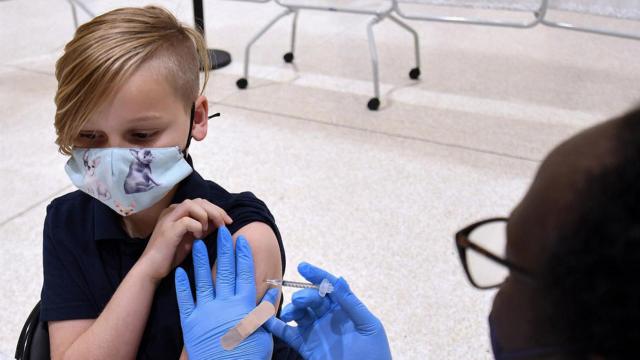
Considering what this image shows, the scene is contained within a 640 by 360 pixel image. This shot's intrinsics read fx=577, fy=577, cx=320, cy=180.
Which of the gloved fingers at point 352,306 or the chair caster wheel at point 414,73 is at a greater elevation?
the gloved fingers at point 352,306

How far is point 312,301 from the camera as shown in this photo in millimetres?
912

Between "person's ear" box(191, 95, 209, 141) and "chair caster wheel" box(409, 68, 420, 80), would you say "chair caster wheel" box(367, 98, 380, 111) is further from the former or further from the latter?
"person's ear" box(191, 95, 209, 141)

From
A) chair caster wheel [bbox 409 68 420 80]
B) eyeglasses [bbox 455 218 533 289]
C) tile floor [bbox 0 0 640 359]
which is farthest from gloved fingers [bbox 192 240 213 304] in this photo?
chair caster wheel [bbox 409 68 420 80]

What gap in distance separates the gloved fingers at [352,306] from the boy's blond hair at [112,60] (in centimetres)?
37

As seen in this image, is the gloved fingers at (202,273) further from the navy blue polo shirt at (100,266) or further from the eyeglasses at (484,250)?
the eyeglasses at (484,250)

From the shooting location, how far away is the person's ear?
936 millimetres

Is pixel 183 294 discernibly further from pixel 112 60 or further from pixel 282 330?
pixel 112 60

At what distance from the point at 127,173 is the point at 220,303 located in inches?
9.3

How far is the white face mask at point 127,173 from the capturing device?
0.85 meters

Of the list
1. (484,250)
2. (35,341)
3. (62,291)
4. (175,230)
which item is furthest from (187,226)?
(484,250)

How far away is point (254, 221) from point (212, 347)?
198 mm

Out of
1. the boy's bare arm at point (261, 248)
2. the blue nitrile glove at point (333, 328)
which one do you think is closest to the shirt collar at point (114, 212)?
the boy's bare arm at point (261, 248)

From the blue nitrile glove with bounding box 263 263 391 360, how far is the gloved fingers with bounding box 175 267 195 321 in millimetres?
113

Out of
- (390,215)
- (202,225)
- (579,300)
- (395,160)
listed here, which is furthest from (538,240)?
(395,160)
